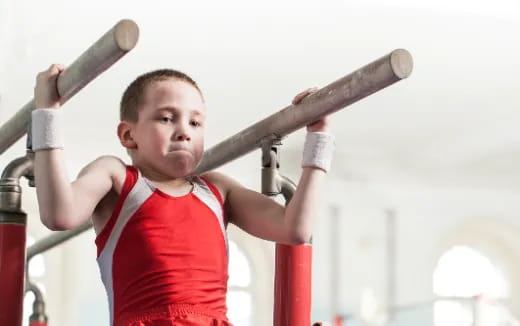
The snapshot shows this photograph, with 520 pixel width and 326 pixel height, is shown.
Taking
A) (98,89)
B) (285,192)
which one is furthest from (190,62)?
(285,192)

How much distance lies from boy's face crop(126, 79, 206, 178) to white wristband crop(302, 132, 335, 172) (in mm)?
157

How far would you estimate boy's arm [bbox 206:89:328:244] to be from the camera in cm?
120

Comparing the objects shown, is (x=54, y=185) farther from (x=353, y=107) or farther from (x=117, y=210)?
(x=353, y=107)

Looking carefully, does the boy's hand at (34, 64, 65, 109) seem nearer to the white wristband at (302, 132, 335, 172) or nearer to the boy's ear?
the boy's ear

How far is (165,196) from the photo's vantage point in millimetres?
1253

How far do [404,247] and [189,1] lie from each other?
443 cm

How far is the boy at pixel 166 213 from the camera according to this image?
119cm

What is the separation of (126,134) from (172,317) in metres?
0.28

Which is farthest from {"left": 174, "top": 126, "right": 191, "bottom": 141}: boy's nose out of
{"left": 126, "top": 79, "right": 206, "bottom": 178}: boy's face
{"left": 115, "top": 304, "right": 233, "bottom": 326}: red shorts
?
{"left": 115, "top": 304, "right": 233, "bottom": 326}: red shorts

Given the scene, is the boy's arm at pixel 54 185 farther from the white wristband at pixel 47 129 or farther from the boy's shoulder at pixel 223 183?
the boy's shoulder at pixel 223 183

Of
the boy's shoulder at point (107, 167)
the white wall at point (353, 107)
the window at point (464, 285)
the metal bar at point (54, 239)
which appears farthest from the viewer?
the window at point (464, 285)

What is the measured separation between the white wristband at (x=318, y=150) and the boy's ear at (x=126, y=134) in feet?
0.85

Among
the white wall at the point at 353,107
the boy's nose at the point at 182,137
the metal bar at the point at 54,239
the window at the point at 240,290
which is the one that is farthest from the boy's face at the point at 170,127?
the window at the point at 240,290

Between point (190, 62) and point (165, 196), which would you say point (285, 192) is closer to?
point (165, 196)
